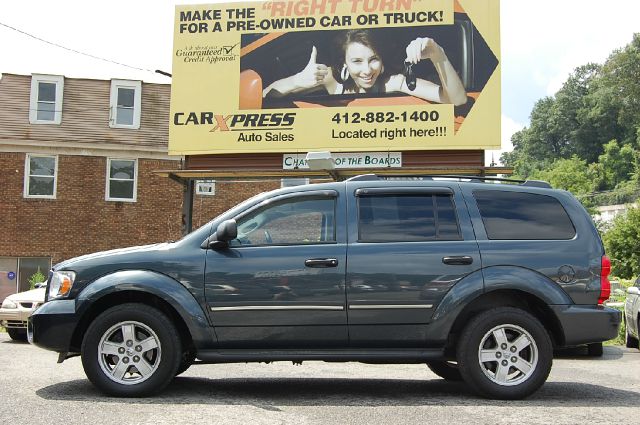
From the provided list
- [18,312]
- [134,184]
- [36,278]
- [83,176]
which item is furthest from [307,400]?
[83,176]

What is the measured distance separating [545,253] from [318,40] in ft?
41.8

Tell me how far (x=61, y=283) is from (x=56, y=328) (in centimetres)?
38

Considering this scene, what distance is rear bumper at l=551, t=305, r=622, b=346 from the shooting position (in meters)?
6.34

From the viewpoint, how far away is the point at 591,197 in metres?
80.5

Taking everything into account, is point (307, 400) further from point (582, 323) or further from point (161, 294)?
point (582, 323)

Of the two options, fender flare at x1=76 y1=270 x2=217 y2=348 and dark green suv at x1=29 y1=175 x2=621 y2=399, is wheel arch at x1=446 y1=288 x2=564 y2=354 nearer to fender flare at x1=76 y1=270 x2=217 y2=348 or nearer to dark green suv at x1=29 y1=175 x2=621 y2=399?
dark green suv at x1=29 y1=175 x2=621 y2=399

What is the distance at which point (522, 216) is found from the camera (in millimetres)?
6660

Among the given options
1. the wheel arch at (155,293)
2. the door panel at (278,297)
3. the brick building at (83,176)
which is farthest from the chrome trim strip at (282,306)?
the brick building at (83,176)

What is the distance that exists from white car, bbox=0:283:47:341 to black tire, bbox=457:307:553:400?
350 inches

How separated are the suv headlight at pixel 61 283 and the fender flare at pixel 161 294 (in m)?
0.16

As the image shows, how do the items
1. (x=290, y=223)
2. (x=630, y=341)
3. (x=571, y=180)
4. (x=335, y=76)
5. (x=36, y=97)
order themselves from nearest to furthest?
1. (x=290, y=223)
2. (x=630, y=341)
3. (x=335, y=76)
4. (x=36, y=97)
5. (x=571, y=180)

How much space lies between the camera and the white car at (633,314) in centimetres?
1110

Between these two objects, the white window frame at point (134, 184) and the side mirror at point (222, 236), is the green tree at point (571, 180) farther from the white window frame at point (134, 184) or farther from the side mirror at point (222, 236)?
the side mirror at point (222, 236)

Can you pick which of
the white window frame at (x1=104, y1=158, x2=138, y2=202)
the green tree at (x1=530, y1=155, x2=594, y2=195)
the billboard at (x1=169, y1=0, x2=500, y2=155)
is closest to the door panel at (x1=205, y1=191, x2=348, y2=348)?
the billboard at (x1=169, y1=0, x2=500, y2=155)
